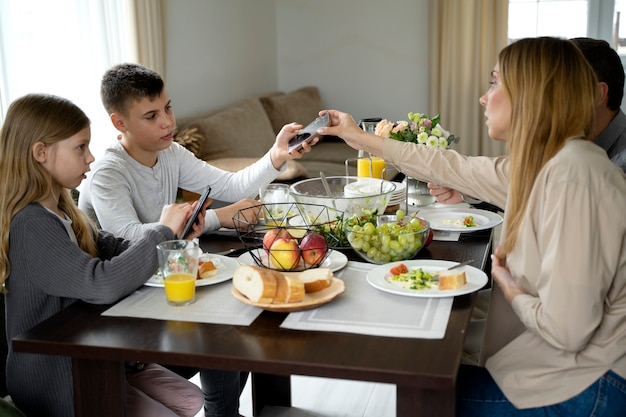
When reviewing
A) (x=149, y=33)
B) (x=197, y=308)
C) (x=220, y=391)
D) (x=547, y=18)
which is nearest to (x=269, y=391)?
(x=220, y=391)

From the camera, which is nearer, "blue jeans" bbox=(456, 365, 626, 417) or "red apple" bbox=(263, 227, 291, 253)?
"blue jeans" bbox=(456, 365, 626, 417)

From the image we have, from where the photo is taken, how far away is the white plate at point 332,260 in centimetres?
167

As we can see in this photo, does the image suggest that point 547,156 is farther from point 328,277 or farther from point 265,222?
point 265,222

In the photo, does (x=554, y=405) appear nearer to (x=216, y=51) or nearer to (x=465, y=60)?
(x=216, y=51)

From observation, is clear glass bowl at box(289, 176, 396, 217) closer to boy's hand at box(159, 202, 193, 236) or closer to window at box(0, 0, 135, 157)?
boy's hand at box(159, 202, 193, 236)

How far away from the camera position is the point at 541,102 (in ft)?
4.70

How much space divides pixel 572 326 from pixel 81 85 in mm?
2718

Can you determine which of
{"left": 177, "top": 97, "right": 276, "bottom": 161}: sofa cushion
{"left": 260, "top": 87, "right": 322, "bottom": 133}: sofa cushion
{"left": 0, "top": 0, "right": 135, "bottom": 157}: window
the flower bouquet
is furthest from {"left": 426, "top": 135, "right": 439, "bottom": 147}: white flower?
{"left": 260, "top": 87, "right": 322, "bottom": 133}: sofa cushion

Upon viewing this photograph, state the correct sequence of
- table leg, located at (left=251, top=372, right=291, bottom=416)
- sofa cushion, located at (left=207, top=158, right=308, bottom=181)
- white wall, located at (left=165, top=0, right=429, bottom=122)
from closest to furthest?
table leg, located at (left=251, top=372, right=291, bottom=416) < sofa cushion, located at (left=207, top=158, right=308, bottom=181) < white wall, located at (left=165, top=0, right=429, bottom=122)

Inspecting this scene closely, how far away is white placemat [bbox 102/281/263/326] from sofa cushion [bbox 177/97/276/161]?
254 centimetres

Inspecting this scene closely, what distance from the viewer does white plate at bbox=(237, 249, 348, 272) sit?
1667mm

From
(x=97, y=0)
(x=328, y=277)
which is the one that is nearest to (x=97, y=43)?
(x=97, y=0)

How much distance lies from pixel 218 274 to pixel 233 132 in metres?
2.78

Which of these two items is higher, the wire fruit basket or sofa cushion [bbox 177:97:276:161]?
the wire fruit basket
